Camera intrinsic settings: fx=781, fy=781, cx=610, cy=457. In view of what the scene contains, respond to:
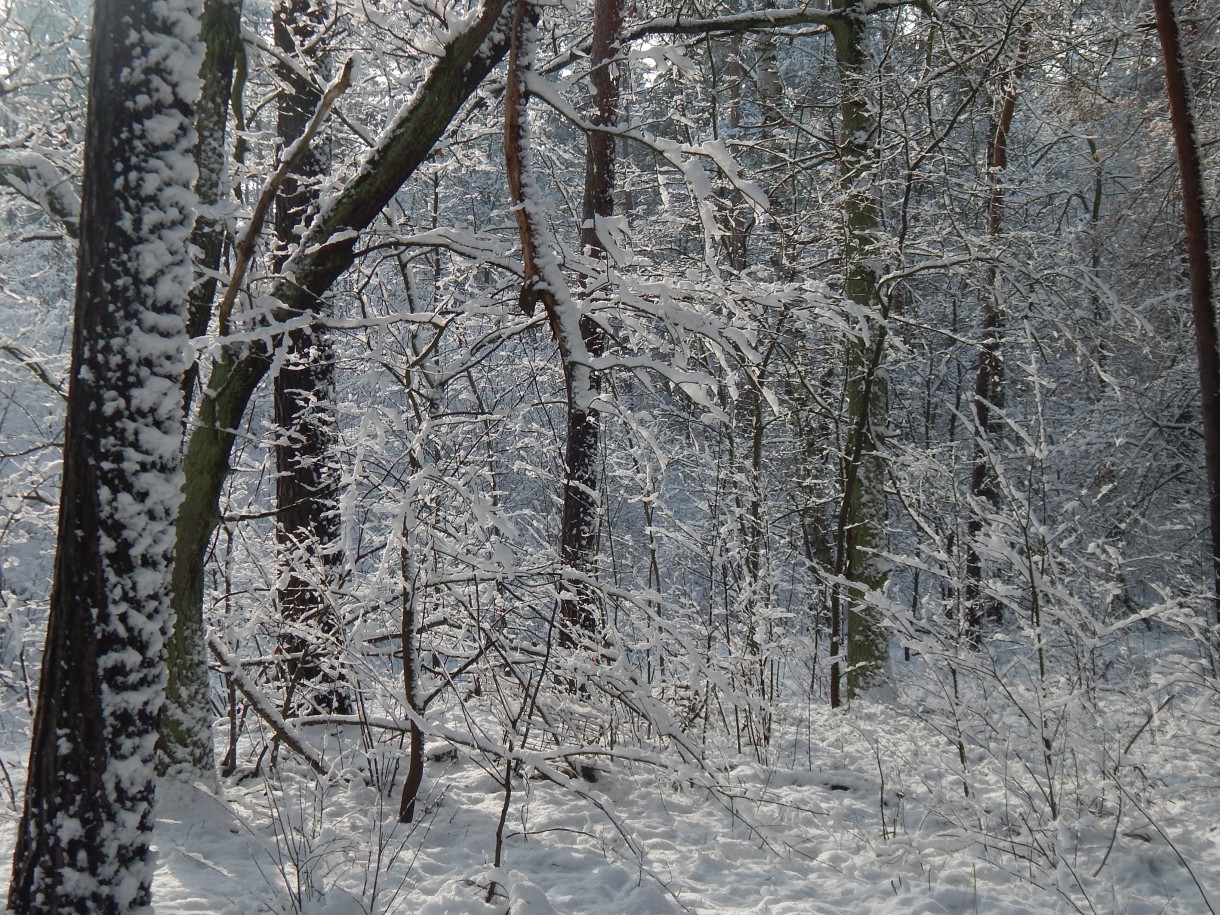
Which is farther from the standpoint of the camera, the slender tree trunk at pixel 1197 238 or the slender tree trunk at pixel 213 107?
the slender tree trunk at pixel 1197 238

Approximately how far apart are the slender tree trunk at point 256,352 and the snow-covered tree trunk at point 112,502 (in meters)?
1.07

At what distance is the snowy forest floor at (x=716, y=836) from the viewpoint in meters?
3.09

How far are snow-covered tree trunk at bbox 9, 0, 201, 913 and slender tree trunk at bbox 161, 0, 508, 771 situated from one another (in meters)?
1.07

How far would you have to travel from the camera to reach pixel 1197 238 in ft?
25.0

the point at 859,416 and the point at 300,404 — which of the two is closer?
the point at 300,404

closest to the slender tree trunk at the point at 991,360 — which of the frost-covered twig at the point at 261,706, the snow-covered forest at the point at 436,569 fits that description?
the snow-covered forest at the point at 436,569

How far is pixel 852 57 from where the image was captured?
290 inches

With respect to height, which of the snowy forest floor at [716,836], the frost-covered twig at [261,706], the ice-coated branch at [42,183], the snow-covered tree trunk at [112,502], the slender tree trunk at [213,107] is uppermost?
the slender tree trunk at [213,107]

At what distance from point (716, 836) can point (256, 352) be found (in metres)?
3.22

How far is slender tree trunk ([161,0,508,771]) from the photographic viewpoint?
11.2ft

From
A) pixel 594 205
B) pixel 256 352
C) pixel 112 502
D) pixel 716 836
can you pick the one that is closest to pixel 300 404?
pixel 256 352

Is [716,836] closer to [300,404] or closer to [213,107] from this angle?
[300,404]

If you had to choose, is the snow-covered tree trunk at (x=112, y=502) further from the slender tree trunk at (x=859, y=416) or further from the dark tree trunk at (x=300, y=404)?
the slender tree trunk at (x=859, y=416)

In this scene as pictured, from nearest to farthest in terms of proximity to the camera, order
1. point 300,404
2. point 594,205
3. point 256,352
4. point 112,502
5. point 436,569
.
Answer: point 112,502
point 256,352
point 436,569
point 300,404
point 594,205
